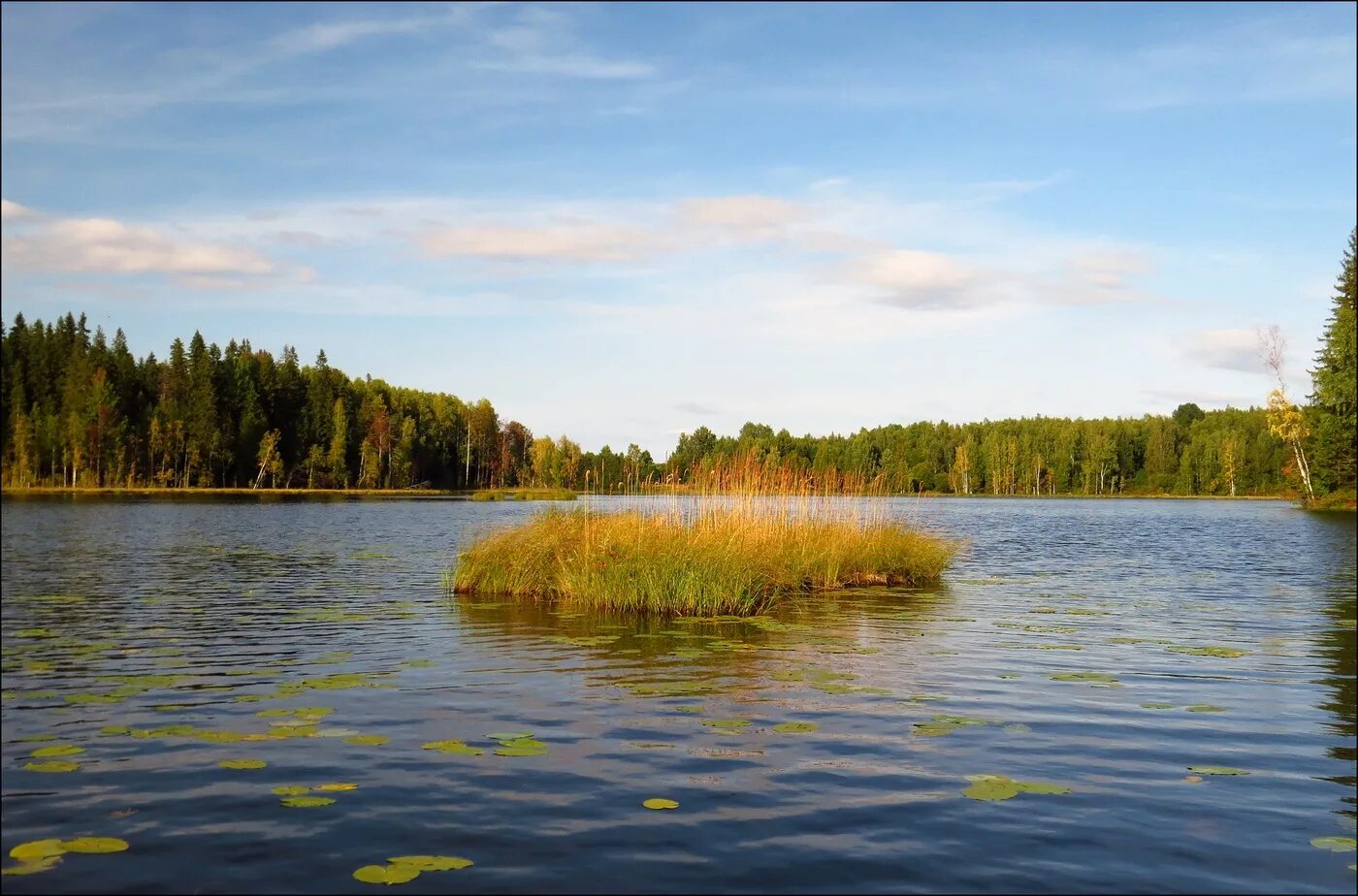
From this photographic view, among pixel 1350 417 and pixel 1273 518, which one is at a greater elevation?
pixel 1350 417

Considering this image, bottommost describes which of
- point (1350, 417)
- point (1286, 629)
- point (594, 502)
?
point (1286, 629)

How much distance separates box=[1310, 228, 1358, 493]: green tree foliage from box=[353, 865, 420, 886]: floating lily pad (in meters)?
79.4

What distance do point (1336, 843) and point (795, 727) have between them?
4911 mm

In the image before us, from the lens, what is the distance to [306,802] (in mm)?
7922

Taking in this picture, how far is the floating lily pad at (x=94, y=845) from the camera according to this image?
6887 mm

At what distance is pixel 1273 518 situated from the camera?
65.4m

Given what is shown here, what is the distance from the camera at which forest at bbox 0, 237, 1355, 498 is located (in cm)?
8706

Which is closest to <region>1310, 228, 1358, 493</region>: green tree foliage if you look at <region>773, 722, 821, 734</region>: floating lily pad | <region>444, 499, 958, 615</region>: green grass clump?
<region>444, 499, 958, 615</region>: green grass clump

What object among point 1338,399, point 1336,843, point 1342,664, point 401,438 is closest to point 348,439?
point 401,438

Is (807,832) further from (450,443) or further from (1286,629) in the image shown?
(450,443)

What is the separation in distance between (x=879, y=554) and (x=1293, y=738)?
15.7 meters

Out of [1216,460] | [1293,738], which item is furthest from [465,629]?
[1216,460]

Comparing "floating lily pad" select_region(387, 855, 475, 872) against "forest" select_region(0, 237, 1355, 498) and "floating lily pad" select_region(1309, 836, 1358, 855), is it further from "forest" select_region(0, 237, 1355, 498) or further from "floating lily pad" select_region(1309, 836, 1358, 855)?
"forest" select_region(0, 237, 1355, 498)

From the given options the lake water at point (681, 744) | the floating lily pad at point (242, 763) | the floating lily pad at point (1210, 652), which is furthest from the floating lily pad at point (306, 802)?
the floating lily pad at point (1210, 652)
